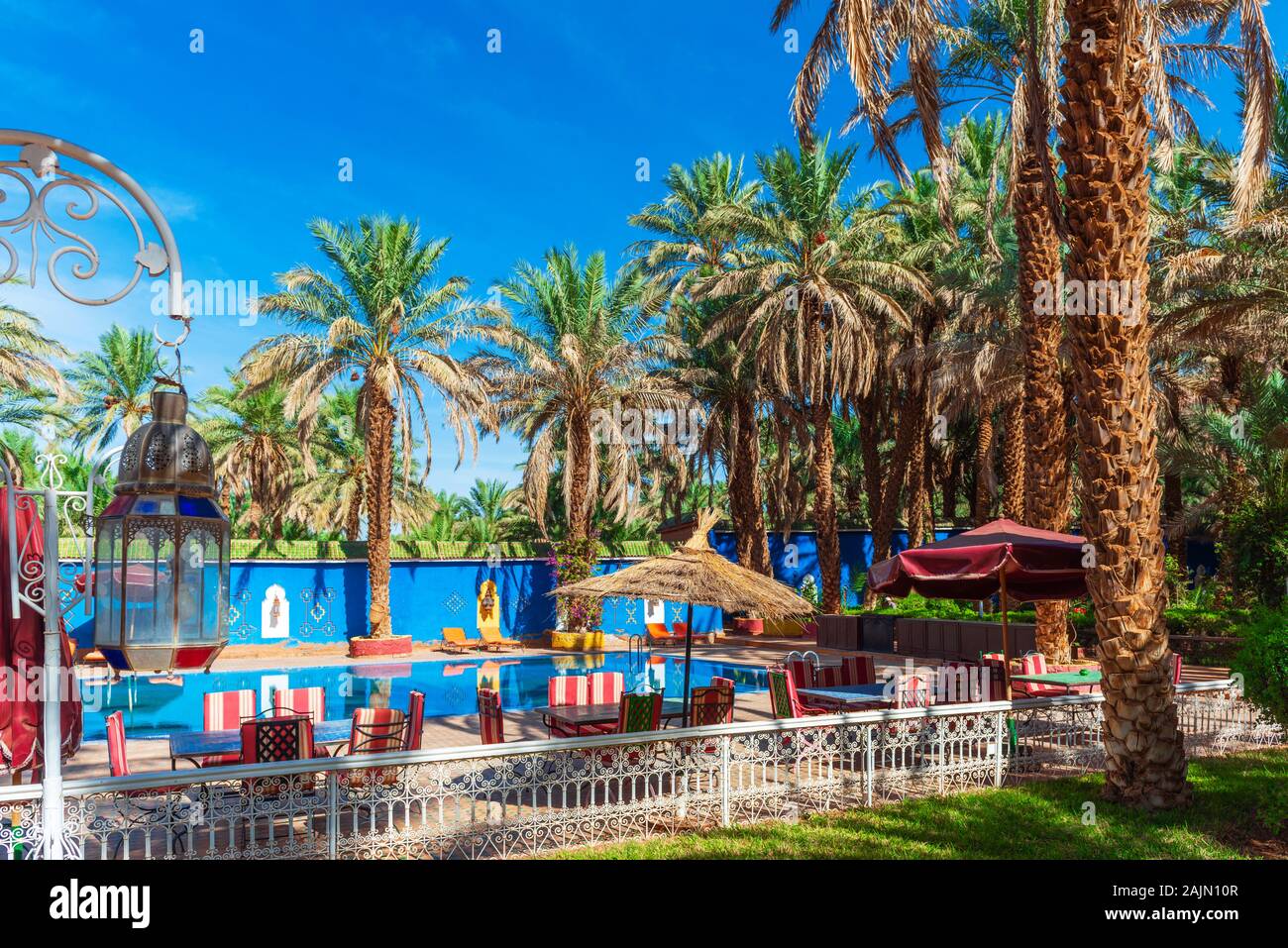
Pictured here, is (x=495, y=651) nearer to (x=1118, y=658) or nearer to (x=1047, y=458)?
(x=1047, y=458)

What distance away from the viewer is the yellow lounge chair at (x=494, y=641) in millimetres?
25984

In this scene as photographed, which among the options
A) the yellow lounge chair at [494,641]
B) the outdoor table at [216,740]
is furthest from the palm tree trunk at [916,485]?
the outdoor table at [216,740]

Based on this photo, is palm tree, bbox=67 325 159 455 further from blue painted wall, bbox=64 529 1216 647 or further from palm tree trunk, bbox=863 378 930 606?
palm tree trunk, bbox=863 378 930 606

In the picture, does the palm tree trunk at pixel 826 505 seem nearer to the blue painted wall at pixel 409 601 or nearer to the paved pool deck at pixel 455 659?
the paved pool deck at pixel 455 659

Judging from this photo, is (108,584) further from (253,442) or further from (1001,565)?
(253,442)

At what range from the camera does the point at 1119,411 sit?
7488mm

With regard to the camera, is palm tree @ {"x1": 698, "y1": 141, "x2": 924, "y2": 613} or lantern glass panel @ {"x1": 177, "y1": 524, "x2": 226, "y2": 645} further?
palm tree @ {"x1": 698, "y1": 141, "x2": 924, "y2": 613}

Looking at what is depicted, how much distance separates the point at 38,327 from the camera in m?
→ 22.1

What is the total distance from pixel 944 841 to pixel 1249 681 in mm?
2496

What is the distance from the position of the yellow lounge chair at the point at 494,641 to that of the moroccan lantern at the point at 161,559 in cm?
2286

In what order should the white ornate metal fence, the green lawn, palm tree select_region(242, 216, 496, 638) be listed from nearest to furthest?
the white ornate metal fence
the green lawn
palm tree select_region(242, 216, 496, 638)

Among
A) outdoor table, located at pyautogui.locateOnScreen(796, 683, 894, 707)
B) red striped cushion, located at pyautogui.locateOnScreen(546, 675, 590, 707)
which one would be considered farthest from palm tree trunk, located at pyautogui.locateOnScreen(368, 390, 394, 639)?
outdoor table, located at pyautogui.locateOnScreen(796, 683, 894, 707)

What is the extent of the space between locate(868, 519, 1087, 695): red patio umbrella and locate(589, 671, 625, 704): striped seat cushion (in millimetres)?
3325

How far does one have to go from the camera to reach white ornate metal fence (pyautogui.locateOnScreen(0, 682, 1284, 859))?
5348 millimetres
